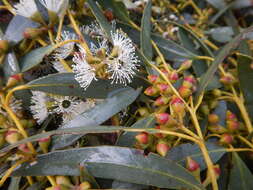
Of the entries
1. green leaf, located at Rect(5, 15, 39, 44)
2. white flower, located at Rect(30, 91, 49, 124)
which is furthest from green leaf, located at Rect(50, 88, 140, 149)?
green leaf, located at Rect(5, 15, 39, 44)

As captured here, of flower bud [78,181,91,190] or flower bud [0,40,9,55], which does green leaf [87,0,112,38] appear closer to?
flower bud [0,40,9,55]

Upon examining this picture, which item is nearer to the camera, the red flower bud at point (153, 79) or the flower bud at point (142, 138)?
the flower bud at point (142, 138)

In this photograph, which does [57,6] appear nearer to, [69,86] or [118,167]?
[69,86]

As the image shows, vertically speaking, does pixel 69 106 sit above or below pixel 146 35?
below

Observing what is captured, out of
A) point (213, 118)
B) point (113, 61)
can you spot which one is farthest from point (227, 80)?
point (113, 61)

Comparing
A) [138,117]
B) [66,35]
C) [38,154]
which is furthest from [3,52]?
[138,117]

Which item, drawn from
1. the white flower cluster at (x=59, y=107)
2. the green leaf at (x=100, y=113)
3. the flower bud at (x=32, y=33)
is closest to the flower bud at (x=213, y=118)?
the green leaf at (x=100, y=113)

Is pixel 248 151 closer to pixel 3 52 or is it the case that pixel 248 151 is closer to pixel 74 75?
pixel 74 75

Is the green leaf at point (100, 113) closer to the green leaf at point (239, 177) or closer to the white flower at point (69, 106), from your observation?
the white flower at point (69, 106)
